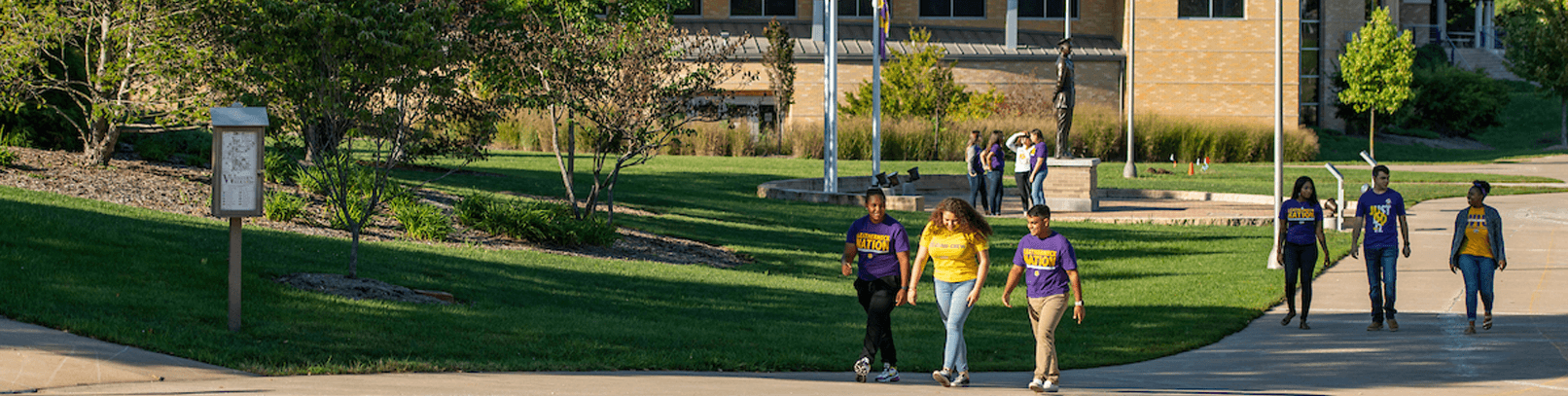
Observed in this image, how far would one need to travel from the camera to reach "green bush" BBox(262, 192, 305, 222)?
1477cm

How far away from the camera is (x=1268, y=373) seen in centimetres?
912

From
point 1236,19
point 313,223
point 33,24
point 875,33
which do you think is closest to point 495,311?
point 313,223

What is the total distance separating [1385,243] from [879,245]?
516cm

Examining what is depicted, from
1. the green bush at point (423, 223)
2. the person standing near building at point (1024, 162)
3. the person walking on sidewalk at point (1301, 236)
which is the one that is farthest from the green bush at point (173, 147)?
the person walking on sidewalk at point (1301, 236)

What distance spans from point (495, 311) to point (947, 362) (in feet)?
13.2

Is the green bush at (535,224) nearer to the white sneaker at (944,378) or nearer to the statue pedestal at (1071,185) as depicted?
the white sneaker at (944,378)

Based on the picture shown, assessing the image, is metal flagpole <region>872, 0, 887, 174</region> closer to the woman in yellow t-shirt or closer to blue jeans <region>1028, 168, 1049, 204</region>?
blue jeans <region>1028, 168, 1049, 204</region>

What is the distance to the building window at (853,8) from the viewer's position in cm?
5794

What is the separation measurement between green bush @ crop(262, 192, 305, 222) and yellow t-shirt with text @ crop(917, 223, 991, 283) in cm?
905

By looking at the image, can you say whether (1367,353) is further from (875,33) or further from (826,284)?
(875,33)

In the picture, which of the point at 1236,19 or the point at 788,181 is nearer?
the point at 788,181

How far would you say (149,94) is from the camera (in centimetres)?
1723

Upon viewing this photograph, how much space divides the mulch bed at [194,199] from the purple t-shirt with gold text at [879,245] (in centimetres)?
726

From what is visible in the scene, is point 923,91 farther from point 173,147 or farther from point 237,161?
point 237,161
